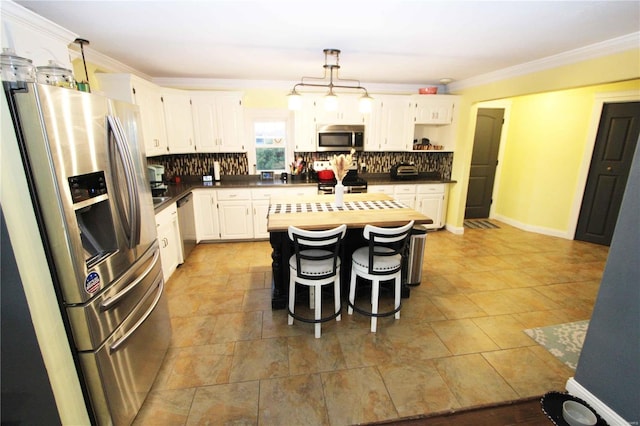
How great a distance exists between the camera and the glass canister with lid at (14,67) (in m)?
1.32

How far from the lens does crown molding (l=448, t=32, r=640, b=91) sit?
2.57 metres

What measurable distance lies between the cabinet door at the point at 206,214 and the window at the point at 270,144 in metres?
0.99

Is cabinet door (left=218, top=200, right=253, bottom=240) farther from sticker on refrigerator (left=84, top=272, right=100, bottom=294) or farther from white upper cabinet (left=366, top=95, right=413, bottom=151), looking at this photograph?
sticker on refrigerator (left=84, top=272, right=100, bottom=294)

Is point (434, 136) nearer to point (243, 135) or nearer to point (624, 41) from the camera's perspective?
point (624, 41)

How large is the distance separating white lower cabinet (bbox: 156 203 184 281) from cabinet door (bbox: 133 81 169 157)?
2.68ft

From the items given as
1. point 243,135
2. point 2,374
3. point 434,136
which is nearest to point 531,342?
point 2,374

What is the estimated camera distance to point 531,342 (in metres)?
2.41

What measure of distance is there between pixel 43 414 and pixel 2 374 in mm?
350

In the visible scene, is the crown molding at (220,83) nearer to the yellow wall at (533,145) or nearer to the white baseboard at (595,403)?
the yellow wall at (533,145)

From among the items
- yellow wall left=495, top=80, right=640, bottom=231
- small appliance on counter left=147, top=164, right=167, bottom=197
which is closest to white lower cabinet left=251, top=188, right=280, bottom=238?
small appliance on counter left=147, top=164, right=167, bottom=197

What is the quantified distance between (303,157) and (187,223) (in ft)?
6.99

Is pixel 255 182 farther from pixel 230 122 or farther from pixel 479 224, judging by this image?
pixel 479 224

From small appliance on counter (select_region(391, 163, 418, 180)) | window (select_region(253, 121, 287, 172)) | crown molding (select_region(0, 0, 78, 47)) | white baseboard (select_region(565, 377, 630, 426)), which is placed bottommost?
white baseboard (select_region(565, 377, 630, 426))

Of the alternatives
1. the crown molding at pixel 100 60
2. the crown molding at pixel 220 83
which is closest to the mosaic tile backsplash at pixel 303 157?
the crown molding at pixel 220 83
